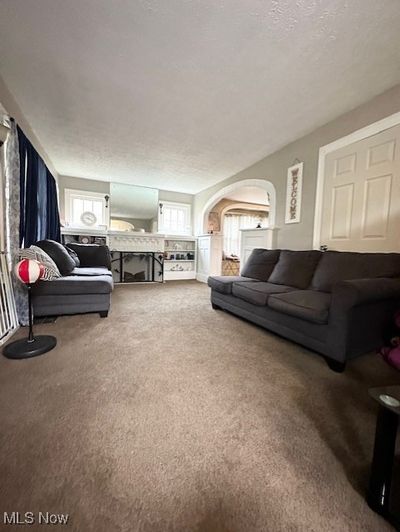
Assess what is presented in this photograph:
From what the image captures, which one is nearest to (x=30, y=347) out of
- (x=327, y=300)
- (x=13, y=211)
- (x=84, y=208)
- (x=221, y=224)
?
(x=13, y=211)

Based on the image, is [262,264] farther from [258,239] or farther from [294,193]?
[294,193]

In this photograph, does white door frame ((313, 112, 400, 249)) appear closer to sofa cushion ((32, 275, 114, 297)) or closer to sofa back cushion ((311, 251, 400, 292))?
sofa back cushion ((311, 251, 400, 292))

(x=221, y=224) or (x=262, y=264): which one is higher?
(x=221, y=224)

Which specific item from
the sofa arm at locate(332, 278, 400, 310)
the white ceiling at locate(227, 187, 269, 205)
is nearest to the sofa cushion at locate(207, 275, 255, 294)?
the sofa arm at locate(332, 278, 400, 310)

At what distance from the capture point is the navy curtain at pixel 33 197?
2643mm

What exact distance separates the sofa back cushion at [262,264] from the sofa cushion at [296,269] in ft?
0.44

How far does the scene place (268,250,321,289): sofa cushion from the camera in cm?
257

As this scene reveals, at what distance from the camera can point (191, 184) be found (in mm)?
5488

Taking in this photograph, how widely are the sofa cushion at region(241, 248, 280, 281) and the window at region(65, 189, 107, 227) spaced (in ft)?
13.0

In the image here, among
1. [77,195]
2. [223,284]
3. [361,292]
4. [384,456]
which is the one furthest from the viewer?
[77,195]

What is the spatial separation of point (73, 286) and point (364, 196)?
11.1ft

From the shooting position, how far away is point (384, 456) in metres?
0.73

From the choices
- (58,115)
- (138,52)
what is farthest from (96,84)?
(58,115)

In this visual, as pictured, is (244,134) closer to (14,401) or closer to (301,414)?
(301,414)
